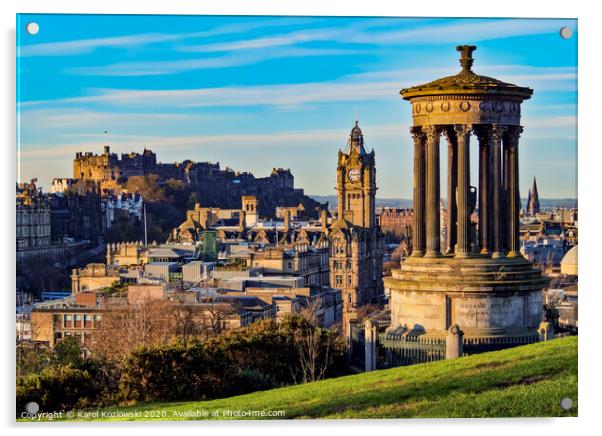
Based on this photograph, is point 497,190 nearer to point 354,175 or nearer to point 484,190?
point 484,190

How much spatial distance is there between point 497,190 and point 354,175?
101961mm

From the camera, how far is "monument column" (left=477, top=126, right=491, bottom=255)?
93.8ft

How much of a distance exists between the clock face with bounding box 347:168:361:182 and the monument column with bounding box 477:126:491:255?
101115 millimetres

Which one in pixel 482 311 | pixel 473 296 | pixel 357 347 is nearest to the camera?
pixel 473 296

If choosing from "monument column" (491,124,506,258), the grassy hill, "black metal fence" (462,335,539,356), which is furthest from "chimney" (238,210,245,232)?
the grassy hill

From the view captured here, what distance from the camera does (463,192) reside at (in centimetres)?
2859

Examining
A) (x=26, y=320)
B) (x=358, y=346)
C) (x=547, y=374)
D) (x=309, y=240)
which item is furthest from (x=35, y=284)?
(x=309, y=240)

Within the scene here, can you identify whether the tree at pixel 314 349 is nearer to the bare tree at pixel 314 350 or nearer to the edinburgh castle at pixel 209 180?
the bare tree at pixel 314 350

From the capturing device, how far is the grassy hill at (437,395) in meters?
24.2

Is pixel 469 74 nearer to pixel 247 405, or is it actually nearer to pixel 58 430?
pixel 247 405

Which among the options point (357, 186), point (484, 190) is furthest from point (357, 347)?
point (357, 186)

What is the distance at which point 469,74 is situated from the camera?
27953 millimetres

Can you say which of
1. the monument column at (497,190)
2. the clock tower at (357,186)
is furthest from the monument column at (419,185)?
the clock tower at (357,186)

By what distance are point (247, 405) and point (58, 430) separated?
266 cm
